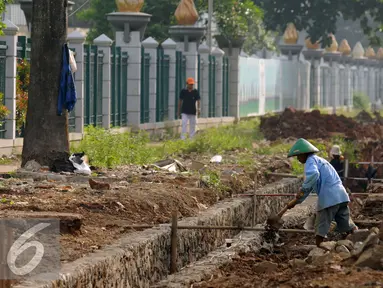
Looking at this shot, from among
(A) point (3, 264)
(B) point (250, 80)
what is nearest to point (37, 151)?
(A) point (3, 264)

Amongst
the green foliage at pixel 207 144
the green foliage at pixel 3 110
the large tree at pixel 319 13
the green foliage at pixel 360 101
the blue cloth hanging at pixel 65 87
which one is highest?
the large tree at pixel 319 13

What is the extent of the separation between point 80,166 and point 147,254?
626 centimetres

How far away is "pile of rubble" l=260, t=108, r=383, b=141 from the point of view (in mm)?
34906

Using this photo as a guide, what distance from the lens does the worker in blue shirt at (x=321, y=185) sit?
531 inches

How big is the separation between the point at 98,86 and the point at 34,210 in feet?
50.8

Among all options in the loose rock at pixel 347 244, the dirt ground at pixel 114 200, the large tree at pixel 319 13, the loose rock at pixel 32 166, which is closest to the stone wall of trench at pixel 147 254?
the dirt ground at pixel 114 200

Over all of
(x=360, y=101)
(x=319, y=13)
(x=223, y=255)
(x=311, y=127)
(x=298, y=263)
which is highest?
(x=319, y=13)

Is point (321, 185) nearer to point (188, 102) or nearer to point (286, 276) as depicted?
point (286, 276)

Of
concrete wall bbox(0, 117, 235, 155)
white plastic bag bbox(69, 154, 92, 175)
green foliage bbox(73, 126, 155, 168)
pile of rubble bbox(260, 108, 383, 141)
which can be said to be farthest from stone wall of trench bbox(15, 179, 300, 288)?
pile of rubble bbox(260, 108, 383, 141)

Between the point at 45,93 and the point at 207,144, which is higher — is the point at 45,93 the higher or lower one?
the higher one

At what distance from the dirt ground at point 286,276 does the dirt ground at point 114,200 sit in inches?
45.8

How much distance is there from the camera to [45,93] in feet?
62.5

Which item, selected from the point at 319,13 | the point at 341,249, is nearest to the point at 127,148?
the point at 341,249

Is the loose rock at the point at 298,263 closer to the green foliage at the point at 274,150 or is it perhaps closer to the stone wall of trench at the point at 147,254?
the stone wall of trench at the point at 147,254
